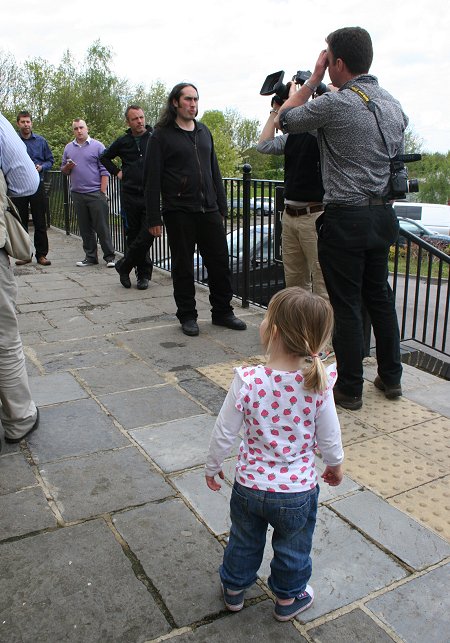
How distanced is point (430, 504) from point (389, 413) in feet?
3.24

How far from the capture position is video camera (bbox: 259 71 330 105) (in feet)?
12.5

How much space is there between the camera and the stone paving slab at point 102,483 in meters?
2.64

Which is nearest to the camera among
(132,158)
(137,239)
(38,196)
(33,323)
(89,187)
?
(33,323)

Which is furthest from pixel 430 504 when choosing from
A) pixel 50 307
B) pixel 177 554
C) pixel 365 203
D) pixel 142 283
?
pixel 142 283

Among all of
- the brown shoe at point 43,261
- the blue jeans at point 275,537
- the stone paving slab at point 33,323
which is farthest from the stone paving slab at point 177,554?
the brown shoe at point 43,261

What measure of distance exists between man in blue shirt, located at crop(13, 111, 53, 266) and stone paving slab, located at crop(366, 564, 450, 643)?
7042 millimetres

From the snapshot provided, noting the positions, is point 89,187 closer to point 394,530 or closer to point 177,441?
point 177,441

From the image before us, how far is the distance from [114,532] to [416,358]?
3.97 m

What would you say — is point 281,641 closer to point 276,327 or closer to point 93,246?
point 276,327

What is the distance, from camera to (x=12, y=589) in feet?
6.96

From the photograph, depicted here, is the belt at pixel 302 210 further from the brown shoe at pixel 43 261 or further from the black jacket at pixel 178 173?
the brown shoe at pixel 43 261

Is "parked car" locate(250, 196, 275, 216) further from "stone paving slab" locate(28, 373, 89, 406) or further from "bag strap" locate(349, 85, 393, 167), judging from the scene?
"stone paving slab" locate(28, 373, 89, 406)

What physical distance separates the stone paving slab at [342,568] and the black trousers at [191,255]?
122 inches

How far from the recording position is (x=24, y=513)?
8.45 ft
